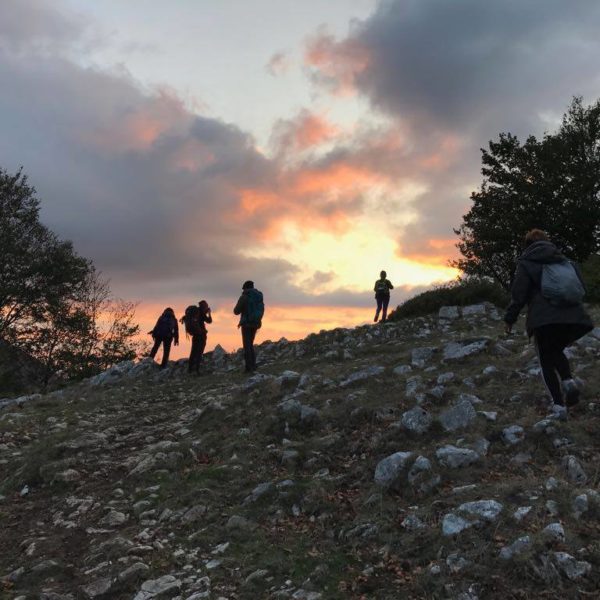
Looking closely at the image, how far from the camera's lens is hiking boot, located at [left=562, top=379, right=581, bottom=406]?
23.7 feet

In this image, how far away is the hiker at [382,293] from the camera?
2436cm

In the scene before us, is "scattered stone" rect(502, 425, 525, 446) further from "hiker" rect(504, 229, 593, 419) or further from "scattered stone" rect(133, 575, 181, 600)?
"scattered stone" rect(133, 575, 181, 600)

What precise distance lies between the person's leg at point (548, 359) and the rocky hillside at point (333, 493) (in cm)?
42

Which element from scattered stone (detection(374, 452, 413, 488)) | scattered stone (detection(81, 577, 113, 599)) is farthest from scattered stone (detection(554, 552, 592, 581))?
scattered stone (detection(81, 577, 113, 599))

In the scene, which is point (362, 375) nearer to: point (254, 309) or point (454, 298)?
point (254, 309)

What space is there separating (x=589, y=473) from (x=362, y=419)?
3682mm

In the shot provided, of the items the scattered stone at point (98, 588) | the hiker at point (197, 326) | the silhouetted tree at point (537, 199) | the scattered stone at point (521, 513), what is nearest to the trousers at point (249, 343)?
the hiker at point (197, 326)

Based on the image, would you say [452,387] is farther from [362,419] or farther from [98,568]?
[98,568]

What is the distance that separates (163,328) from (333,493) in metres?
13.8

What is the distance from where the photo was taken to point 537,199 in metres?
38.6

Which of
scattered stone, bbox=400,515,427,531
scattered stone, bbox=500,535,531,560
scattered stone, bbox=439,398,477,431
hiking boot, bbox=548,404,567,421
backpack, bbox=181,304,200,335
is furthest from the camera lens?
backpack, bbox=181,304,200,335

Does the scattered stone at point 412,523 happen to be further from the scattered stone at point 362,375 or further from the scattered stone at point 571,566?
the scattered stone at point 362,375

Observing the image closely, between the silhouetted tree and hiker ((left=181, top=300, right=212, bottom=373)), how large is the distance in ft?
87.4

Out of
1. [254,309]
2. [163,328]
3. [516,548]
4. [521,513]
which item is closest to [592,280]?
[254,309]
